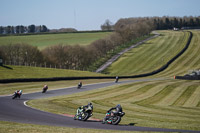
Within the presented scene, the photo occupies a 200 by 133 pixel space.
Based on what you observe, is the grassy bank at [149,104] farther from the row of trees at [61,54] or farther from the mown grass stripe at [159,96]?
the row of trees at [61,54]

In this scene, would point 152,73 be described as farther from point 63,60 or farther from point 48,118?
point 48,118

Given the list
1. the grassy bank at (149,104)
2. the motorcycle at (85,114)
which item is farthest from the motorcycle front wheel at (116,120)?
the motorcycle at (85,114)

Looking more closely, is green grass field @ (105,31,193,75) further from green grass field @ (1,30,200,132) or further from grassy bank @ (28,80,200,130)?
grassy bank @ (28,80,200,130)

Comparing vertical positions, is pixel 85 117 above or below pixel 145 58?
above

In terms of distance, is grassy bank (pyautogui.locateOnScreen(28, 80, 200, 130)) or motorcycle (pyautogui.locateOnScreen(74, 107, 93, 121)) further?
grassy bank (pyautogui.locateOnScreen(28, 80, 200, 130))

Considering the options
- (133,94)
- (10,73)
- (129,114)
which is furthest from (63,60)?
(129,114)

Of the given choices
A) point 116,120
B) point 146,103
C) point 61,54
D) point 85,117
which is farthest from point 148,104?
point 61,54

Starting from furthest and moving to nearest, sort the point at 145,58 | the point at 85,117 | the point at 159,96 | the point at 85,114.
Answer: the point at 145,58
the point at 159,96
the point at 85,114
the point at 85,117

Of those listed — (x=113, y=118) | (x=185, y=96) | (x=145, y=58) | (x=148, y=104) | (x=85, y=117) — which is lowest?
(x=145, y=58)

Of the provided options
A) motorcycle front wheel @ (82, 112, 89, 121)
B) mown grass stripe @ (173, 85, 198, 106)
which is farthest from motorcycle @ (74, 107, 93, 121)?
mown grass stripe @ (173, 85, 198, 106)

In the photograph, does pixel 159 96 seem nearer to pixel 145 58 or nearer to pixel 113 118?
pixel 113 118

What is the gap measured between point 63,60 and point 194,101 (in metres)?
84.5

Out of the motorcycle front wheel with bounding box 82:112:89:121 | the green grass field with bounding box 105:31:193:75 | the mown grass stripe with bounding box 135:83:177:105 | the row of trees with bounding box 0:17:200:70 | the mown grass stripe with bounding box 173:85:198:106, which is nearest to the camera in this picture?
the motorcycle front wheel with bounding box 82:112:89:121

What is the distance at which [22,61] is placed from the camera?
347 feet
